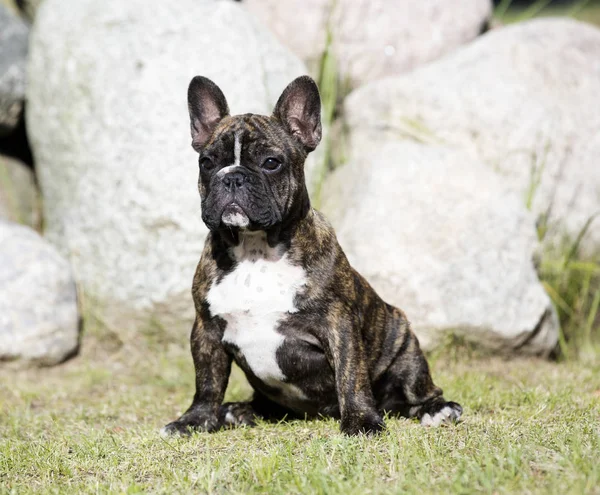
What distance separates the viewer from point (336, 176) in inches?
331

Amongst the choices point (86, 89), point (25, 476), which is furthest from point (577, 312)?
point (25, 476)

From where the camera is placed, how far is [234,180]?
187 inches

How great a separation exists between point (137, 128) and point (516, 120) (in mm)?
3670

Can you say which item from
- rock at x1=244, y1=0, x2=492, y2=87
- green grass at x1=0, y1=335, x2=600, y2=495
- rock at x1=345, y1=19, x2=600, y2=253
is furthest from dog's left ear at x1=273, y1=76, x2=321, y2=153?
rock at x1=244, y1=0, x2=492, y2=87

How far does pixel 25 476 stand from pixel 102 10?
5425mm

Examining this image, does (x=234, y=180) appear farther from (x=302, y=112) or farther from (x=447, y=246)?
(x=447, y=246)

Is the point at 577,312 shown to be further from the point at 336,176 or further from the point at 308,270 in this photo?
the point at 308,270

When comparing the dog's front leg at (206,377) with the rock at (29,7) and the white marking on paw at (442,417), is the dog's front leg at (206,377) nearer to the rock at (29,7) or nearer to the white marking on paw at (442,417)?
the white marking on paw at (442,417)

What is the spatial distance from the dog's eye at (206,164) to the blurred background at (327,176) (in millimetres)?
2733

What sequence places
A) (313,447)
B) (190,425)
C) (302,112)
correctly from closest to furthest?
(313,447) → (190,425) → (302,112)

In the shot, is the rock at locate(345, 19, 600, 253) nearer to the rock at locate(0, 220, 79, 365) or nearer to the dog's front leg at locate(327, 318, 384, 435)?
the rock at locate(0, 220, 79, 365)

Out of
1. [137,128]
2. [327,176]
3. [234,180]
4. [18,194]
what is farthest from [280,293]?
[18,194]

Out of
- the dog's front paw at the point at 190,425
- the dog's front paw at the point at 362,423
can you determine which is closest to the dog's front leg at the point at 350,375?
the dog's front paw at the point at 362,423

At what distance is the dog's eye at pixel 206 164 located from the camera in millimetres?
5016
